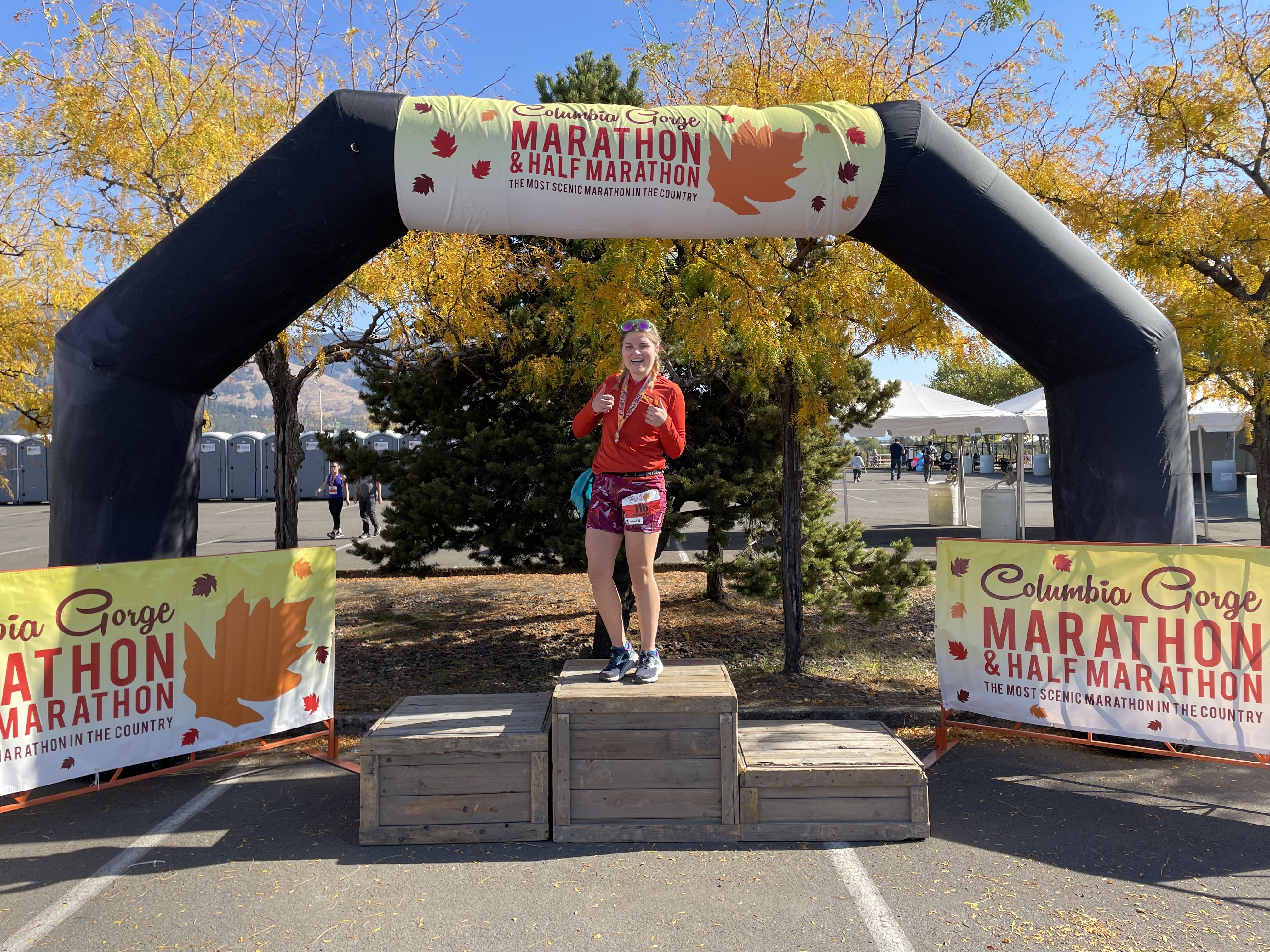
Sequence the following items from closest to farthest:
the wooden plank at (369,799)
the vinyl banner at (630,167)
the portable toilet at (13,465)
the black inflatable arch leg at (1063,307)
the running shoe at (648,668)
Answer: the wooden plank at (369,799)
the running shoe at (648,668)
the vinyl banner at (630,167)
the black inflatable arch leg at (1063,307)
the portable toilet at (13,465)

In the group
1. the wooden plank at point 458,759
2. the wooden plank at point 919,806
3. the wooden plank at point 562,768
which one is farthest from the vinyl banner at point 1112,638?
the wooden plank at point 458,759

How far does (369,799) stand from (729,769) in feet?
5.54

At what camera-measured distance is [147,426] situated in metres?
4.55

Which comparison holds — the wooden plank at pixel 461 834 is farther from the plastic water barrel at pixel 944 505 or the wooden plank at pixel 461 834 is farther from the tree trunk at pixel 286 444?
the plastic water barrel at pixel 944 505

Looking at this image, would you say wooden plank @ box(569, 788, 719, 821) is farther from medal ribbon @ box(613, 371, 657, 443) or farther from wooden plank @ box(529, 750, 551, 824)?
medal ribbon @ box(613, 371, 657, 443)

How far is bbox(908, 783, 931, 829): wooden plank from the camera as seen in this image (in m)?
3.81

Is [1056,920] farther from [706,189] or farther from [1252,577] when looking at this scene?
[706,189]

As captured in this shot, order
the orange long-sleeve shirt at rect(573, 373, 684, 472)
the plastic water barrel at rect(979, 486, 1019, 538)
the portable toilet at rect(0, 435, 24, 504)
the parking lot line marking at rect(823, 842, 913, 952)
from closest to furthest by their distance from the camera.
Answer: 1. the parking lot line marking at rect(823, 842, 913, 952)
2. the orange long-sleeve shirt at rect(573, 373, 684, 472)
3. the plastic water barrel at rect(979, 486, 1019, 538)
4. the portable toilet at rect(0, 435, 24, 504)

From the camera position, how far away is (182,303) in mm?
4430

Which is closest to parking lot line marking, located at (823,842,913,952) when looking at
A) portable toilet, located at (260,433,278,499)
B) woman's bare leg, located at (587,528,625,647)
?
woman's bare leg, located at (587,528,625,647)

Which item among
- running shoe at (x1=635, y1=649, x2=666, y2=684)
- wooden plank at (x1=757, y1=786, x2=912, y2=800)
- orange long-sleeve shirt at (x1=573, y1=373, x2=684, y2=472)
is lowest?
wooden plank at (x1=757, y1=786, x2=912, y2=800)

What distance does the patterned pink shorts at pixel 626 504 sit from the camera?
429 centimetres

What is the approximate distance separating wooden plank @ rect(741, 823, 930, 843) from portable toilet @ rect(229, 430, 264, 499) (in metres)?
30.5

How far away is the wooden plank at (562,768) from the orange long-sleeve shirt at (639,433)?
1324mm
